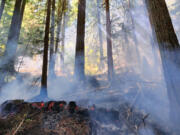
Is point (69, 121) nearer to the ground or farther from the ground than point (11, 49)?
nearer to the ground

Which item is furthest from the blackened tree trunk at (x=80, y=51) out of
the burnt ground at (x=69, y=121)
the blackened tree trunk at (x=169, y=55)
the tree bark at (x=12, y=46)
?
the tree bark at (x=12, y=46)

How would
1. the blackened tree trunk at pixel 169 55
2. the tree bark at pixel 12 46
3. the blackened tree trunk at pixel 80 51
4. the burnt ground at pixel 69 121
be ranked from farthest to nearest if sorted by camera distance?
1. the tree bark at pixel 12 46
2. the blackened tree trunk at pixel 80 51
3. the blackened tree trunk at pixel 169 55
4. the burnt ground at pixel 69 121

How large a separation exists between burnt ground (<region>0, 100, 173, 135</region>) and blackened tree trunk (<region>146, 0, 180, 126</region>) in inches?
28.1

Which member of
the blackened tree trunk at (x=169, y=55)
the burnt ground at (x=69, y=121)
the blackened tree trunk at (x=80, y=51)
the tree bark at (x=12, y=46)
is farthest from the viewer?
the tree bark at (x=12, y=46)

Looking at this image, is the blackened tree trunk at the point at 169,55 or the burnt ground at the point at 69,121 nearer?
the burnt ground at the point at 69,121

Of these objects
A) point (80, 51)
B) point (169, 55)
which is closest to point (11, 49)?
point (80, 51)

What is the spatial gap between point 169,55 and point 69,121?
129 inches

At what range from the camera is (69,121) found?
2.58m

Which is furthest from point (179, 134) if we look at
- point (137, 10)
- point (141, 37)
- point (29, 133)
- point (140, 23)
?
point (137, 10)

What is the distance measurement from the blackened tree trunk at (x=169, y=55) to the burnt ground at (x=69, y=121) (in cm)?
71

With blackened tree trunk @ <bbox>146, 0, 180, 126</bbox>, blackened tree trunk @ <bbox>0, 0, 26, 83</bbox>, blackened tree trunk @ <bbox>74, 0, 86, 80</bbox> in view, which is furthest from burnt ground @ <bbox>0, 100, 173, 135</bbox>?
blackened tree trunk @ <bbox>0, 0, 26, 83</bbox>

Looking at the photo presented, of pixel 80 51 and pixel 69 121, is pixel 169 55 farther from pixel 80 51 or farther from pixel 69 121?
pixel 80 51

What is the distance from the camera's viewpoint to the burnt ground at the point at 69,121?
7.26ft

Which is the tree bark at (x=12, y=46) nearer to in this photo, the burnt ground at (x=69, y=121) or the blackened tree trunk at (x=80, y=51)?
the burnt ground at (x=69, y=121)
